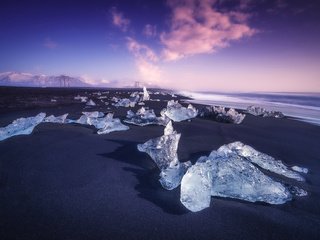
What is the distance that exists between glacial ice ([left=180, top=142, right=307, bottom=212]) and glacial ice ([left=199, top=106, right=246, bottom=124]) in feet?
13.1

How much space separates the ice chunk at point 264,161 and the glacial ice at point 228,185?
486 millimetres

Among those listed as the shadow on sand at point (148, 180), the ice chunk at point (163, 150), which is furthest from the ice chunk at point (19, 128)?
the ice chunk at point (163, 150)

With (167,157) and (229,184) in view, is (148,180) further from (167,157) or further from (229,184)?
(229,184)

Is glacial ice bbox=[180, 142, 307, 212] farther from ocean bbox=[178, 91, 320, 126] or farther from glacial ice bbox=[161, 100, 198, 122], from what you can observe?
ocean bbox=[178, 91, 320, 126]

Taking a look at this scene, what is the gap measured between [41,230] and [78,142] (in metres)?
2.16

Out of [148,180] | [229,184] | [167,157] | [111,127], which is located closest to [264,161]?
[229,184]

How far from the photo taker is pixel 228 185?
2.07 metres

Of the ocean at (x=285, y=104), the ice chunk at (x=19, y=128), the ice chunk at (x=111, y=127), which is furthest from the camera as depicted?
the ocean at (x=285, y=104)

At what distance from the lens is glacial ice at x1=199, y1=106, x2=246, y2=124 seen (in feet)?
20.0

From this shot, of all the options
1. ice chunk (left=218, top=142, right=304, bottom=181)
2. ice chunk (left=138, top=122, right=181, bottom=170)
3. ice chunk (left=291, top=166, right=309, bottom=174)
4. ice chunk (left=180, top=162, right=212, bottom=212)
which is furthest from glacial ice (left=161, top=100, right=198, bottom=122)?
ice chunk (left=180, top=162, right=212, bottom=212)

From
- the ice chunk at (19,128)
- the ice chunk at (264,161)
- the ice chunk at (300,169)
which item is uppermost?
the ice chunk at (19,128)

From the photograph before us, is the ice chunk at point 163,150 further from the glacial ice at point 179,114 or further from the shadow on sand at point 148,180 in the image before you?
the glacial ice at point 179,114

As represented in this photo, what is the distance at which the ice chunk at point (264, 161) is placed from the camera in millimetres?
2664

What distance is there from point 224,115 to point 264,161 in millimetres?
3385
